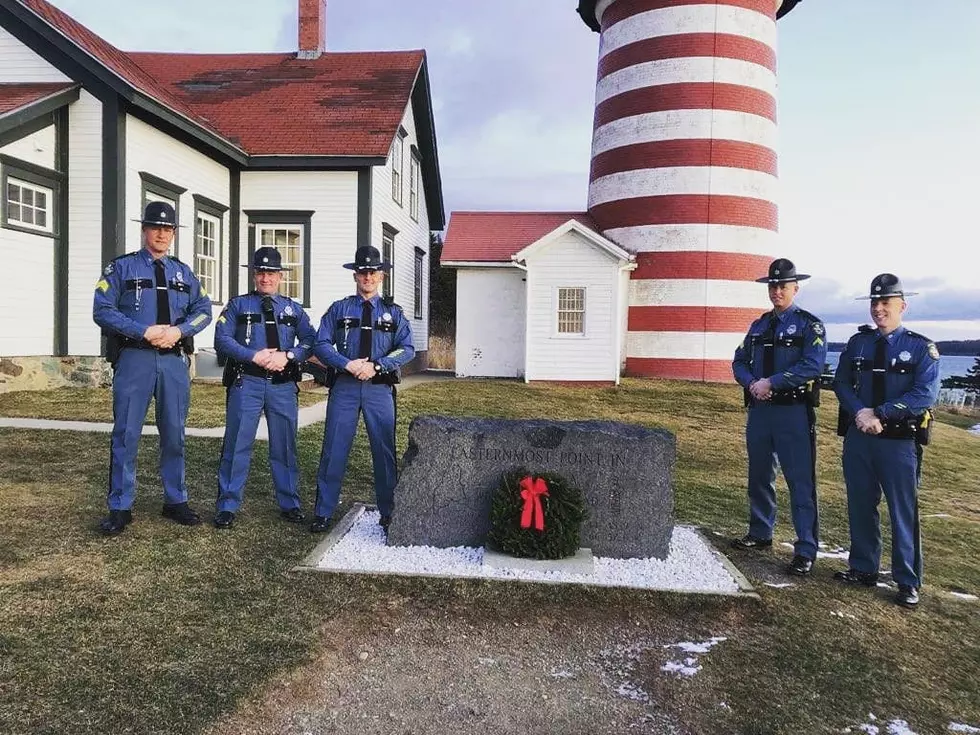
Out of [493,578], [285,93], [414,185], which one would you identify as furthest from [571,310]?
[493,578]

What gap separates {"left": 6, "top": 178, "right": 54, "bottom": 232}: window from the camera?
10.8 metres

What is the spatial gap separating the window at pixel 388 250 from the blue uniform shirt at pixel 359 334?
37.9ft

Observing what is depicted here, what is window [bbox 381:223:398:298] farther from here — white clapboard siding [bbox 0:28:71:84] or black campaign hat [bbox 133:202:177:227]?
black campaign hat [bbox 133:202:177:227]

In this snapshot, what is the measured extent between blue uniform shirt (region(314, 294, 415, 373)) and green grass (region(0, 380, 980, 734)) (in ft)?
4.74

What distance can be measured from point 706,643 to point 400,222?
16.1 m

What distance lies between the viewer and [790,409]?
5.15 m

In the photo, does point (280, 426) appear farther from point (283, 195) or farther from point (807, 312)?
point (283, 195)

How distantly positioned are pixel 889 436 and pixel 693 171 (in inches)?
595

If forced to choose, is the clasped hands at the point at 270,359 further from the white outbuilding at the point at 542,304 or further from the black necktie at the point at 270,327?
the white outbuilding at the point at 542,304

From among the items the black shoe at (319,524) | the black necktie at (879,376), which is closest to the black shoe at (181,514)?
the black shoe at (319,524)

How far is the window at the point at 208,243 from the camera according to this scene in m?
14.2

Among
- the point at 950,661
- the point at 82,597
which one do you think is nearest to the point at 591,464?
the point at 950,661

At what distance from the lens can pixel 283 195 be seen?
1566cm

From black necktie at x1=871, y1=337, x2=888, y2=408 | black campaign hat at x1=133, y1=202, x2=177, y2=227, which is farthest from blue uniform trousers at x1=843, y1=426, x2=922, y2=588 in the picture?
black campaign hat at x1=133, y1=202, x2=177, y2=227
